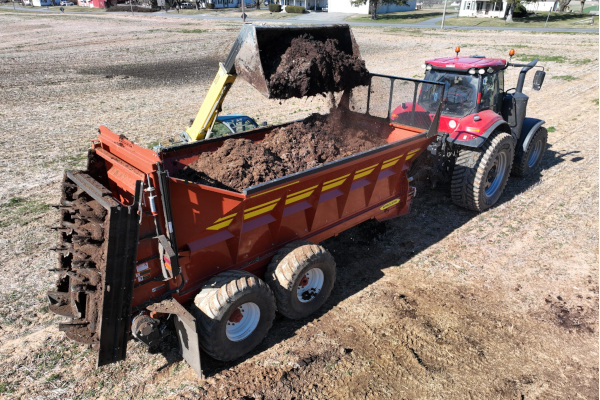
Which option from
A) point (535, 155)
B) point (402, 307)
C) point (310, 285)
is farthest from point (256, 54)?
point (535, 155)

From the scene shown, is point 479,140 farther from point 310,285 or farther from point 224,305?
point 224,305

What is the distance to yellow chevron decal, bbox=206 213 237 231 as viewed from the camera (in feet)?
12.6

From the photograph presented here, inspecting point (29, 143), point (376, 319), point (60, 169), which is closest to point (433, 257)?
point (376, 319)

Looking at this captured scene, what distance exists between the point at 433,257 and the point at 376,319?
5.63ft

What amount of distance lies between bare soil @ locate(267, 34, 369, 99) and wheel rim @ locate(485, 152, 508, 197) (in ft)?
10.00

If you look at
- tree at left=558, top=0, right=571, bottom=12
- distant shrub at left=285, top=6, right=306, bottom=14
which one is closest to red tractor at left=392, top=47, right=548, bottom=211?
distant shrub at left=285, top=6, right=306, bottom=14

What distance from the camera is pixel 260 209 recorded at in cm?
411

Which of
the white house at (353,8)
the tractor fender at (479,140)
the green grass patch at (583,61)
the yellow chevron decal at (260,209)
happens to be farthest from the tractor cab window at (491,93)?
the white house at (353,8)

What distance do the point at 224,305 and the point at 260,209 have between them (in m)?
1.01

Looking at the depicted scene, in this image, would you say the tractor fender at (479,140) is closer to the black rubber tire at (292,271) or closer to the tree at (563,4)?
the black rubber tire at (292,271)

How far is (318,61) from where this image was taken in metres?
5.01

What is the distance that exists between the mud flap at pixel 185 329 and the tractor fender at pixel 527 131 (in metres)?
6.88

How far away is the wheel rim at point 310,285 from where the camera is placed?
4.59 meters

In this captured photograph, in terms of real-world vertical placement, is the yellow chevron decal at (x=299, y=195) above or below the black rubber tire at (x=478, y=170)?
above
